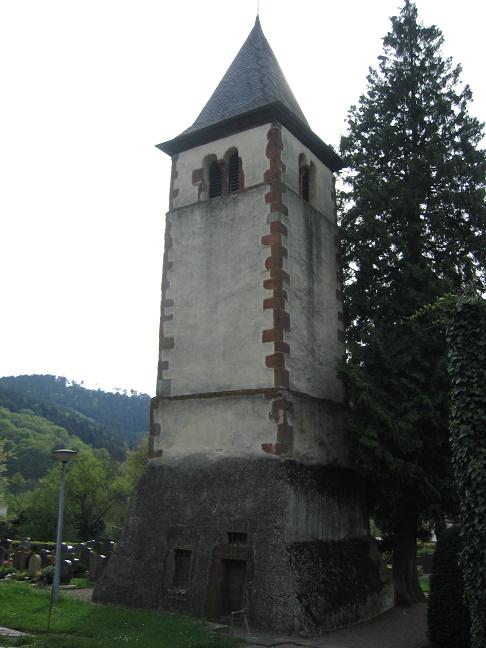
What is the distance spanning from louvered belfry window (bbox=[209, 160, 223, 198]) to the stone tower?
39mm

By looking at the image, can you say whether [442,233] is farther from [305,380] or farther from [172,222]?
[172,222]

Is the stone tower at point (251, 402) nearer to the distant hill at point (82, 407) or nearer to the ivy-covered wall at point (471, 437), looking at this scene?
the ivy-covered wall at point (471, 437)

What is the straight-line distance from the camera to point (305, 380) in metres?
14.7

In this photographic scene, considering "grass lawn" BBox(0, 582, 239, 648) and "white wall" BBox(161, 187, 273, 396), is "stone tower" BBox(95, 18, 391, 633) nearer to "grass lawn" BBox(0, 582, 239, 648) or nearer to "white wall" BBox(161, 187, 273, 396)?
"white wall" BBox(161, 187, 273, 396)

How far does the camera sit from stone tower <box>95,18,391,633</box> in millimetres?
12633

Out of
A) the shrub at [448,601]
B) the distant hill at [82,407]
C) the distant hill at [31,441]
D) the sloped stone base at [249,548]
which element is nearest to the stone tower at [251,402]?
the sloped stone base at [249,548]

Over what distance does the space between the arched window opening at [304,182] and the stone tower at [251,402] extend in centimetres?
7

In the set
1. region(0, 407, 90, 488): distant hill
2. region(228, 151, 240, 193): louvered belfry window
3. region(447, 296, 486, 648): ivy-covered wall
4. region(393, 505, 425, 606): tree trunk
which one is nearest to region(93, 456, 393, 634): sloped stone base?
region(393, 505, 425, 606): tree trunk

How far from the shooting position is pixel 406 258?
17.3 meters

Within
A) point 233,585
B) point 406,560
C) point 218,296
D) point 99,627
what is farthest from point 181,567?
point 406,560

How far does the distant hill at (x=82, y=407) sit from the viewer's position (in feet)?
396

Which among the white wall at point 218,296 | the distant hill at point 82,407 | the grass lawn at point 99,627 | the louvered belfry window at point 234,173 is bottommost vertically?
the grass lawn at point 99,627

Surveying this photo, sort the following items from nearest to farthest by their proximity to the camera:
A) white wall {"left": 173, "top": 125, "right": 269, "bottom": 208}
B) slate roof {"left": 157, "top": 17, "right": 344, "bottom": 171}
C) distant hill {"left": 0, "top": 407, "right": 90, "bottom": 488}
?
white wall {"left": 173, "top": 125, "right": 269, "bottom": 208} < slate roof {"left": 157, "top": 17, "right": 344, "bottom": 171} < distant hill {"left": 0, "top": 407, "right": 90, "bottom": 488}

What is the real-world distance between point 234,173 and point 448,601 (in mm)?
11306
